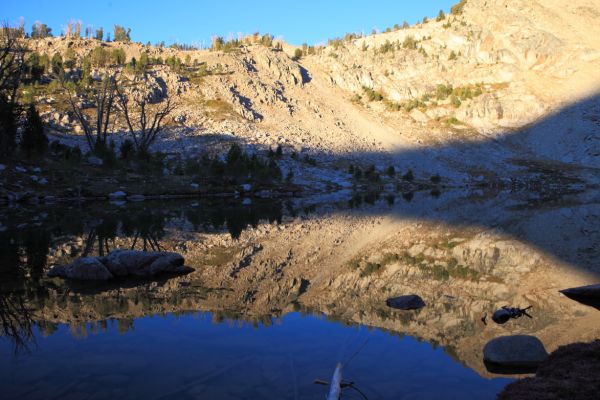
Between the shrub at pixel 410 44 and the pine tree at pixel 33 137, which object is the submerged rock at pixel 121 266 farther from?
the shrub at pixel 410 44

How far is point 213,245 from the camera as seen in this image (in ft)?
70.9

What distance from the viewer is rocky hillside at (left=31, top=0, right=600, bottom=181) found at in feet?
281

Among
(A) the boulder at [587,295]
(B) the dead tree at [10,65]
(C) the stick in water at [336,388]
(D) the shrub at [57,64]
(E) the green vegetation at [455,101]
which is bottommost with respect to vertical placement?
(A) the boulder at [587,295]

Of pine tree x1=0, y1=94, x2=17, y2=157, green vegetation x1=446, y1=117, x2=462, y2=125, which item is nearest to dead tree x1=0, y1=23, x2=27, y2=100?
pine tree x1=0, y1=94, x2=17, y2=157

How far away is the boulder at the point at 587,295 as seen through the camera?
41.4 ft

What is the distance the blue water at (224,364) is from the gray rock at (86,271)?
4.48 metres

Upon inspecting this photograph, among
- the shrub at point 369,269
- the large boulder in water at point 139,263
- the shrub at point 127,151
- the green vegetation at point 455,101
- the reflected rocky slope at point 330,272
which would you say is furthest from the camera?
the green vegetation at point 455,101

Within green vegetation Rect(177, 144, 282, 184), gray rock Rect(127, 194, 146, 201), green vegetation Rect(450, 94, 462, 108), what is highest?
green vegetation Rect(450, 94, 462, 108)

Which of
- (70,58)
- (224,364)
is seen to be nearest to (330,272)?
(224,364)

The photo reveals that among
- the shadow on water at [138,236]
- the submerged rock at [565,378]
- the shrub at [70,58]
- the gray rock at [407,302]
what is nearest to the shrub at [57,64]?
the shrub at [70,58]

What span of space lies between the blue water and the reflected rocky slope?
60 cm

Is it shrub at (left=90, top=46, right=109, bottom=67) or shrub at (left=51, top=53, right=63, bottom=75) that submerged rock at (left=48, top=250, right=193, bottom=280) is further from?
shrub at (left=90, top=46, right=109, bottom=67)

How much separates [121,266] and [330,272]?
22.5 feet

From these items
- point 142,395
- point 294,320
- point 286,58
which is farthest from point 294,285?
point 286,58
